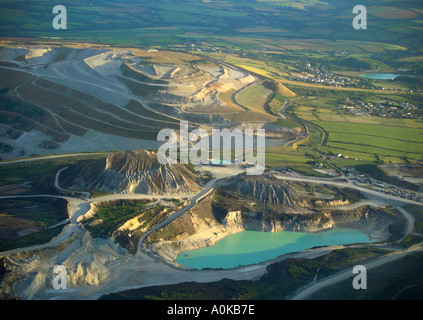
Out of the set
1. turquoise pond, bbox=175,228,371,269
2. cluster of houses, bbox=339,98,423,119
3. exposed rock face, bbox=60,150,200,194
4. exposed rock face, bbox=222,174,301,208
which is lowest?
turquoise pond, bbox=175,228,371,269

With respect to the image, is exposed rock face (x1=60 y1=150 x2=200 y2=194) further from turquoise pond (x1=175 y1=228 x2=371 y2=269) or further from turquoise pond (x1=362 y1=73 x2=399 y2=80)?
turquoise pond (x1=362 y1=73 x2=399 y2=80)

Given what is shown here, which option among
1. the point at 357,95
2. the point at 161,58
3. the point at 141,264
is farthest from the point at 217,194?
the point at 357,95

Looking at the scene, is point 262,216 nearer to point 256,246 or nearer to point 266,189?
point 266,189

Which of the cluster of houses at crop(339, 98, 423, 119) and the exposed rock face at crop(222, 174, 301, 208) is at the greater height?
the cluster of houses at crop(339, 98, 423, 119)

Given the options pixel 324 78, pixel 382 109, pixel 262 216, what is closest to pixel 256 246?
pixel 262 216

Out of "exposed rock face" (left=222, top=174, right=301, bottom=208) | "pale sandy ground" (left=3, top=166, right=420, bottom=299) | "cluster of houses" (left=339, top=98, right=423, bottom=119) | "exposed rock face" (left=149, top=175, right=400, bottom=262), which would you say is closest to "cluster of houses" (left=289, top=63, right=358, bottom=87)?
"cluster of houses" (left=339, top=98, right=423, bottom=119)

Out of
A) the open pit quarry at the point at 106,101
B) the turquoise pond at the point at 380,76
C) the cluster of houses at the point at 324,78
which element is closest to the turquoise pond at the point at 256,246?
the open pit quarry at the point at 106,101

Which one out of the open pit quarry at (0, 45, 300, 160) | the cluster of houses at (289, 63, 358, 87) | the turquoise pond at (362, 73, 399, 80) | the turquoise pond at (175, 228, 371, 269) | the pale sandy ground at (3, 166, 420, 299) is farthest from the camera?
the turquoise pond at (362, 73, 399, 80)
